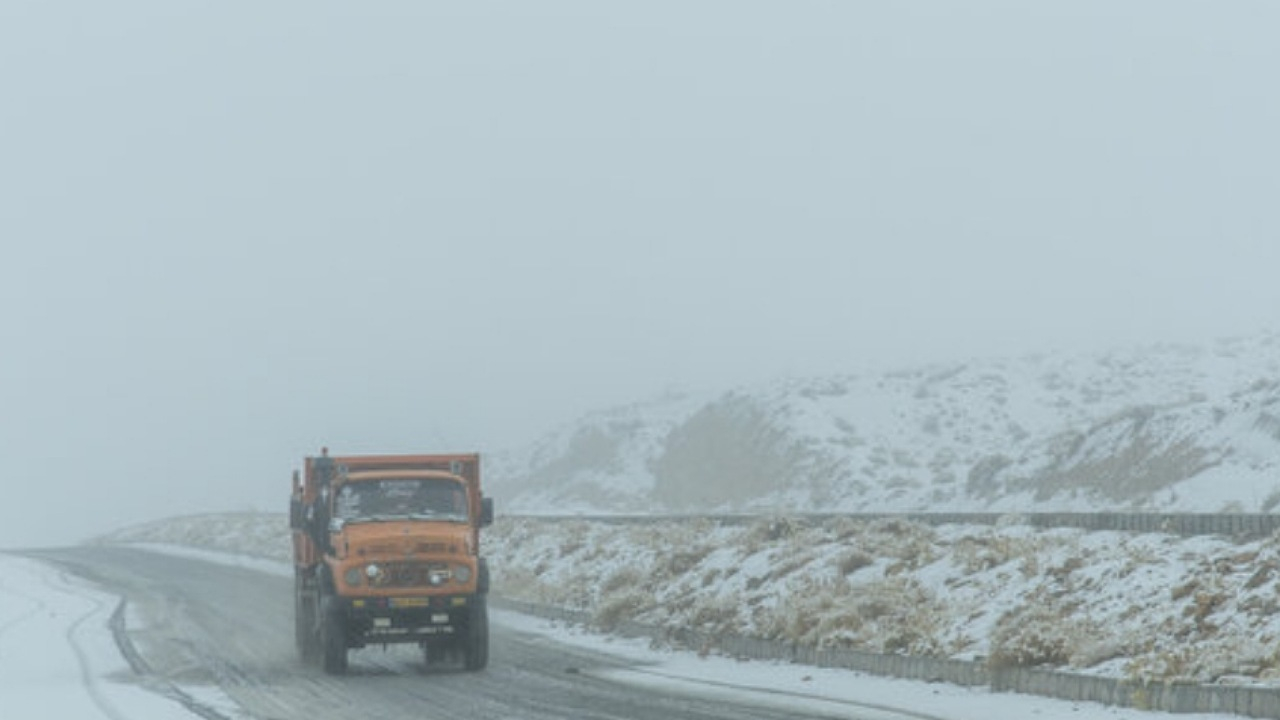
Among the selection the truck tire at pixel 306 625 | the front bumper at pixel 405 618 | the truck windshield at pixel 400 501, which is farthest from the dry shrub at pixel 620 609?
the front bumper at pixel 405 618

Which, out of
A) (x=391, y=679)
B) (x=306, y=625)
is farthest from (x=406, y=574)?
(x=306, y=625)

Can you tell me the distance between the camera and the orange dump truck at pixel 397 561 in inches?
910

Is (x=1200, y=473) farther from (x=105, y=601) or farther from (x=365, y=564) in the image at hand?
(x=105, y=601)

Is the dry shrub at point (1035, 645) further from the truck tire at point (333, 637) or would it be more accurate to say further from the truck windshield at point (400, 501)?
the truck tire at point (333, 637)

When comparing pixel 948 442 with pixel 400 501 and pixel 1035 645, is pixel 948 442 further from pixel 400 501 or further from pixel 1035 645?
pixel 1035 645

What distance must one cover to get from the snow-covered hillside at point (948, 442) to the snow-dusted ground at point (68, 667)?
20051 millimetres

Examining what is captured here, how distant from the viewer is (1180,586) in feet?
63.8

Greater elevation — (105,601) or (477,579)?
(477,579)

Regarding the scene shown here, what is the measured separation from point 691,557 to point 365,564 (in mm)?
10908

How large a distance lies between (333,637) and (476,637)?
6.17ft

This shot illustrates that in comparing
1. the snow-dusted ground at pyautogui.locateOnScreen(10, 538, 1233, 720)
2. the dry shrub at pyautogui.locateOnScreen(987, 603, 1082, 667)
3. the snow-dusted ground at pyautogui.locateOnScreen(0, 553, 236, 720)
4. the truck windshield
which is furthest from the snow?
the truck windshield

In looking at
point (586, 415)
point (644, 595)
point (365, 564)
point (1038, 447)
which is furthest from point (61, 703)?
point (586, 415)

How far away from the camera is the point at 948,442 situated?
7512cm

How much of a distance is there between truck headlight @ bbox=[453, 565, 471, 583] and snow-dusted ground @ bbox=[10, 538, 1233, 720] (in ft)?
7.46
